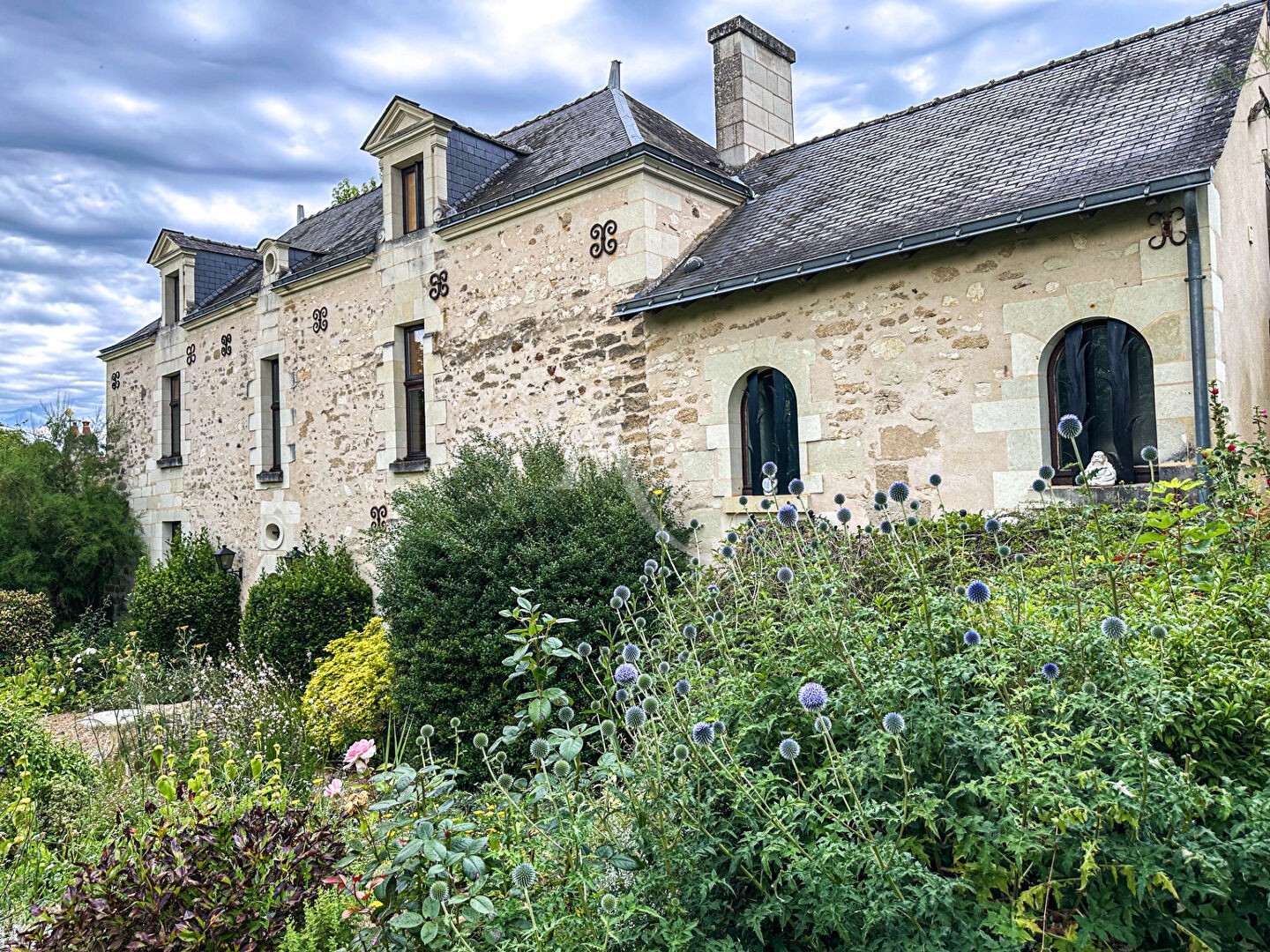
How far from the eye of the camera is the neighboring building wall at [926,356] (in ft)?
18.4

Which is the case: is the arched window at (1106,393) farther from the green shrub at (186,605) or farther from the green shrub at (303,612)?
the green shrub at (186,605)

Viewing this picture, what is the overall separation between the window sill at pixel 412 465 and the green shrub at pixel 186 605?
398cm

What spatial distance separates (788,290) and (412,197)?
17.7 feet

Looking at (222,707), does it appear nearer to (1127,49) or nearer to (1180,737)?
(1180,737)

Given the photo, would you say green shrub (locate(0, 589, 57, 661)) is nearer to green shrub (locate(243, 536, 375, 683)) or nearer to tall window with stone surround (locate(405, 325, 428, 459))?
green shrub (locate(243, 536, 375, 683))

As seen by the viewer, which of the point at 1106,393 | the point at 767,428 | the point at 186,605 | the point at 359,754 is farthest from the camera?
the point at 186,605

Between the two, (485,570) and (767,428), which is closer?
(485,570)

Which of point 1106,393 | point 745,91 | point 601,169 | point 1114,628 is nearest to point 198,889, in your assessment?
point 1114,628

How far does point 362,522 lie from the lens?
34.8 feet

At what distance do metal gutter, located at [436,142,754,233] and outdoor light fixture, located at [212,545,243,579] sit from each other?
6.25m

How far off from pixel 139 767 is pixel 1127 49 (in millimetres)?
9799

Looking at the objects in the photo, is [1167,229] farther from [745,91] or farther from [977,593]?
[745,91]

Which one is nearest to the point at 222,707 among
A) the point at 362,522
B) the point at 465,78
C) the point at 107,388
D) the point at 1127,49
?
the point at 362,522

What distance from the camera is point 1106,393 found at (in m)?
5.88
